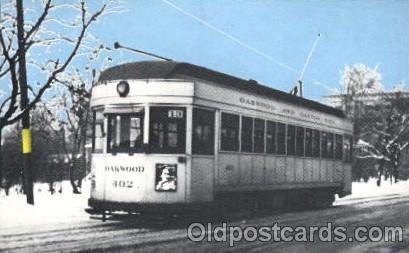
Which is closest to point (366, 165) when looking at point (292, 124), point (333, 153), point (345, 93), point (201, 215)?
point (345, 93)

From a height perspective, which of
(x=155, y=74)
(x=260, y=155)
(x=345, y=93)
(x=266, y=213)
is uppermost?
(x=345, y=93)

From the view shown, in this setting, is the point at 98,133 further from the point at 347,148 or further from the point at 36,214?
the point at 347,148

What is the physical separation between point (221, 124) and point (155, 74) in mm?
1738

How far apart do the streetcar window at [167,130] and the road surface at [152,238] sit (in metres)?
1.35

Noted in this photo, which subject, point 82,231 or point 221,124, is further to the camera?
point 221,124

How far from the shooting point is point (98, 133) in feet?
43.6

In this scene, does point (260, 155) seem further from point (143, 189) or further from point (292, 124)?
point (143, 189)

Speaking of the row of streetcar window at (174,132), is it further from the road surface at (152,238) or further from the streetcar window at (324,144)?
the streetcar window at (324,144)

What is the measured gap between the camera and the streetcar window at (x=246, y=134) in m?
14.4

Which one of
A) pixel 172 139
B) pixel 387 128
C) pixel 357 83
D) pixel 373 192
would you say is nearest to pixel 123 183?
pixel 172 139

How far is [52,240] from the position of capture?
33.4 feet

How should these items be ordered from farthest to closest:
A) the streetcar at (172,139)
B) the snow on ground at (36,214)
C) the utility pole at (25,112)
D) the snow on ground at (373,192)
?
the snow on ground at (373,192) → the utility pole at (25,112) → the snow on ground at (36,214) → the streetcar at (172,139)

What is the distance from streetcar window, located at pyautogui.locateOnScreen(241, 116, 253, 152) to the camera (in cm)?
1444

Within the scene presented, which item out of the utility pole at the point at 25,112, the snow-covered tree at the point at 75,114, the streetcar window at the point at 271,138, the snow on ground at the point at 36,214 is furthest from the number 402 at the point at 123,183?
the snow-covered tree at the point at 75,114
